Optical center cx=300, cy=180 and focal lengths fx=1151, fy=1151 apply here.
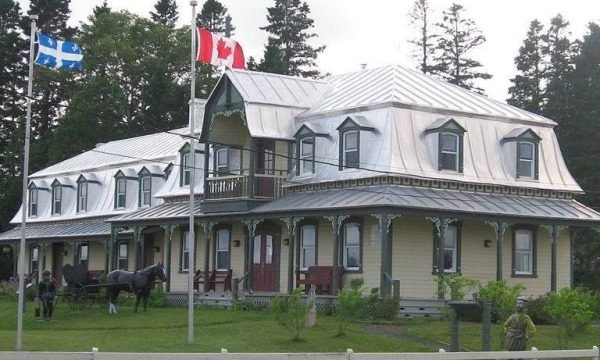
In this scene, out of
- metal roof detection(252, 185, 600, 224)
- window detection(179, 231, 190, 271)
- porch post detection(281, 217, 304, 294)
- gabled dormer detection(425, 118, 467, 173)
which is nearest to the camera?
metal roof detection(252, 185, 600, 224)

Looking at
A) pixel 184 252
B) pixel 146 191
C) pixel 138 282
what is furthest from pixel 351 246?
pixel 146 191

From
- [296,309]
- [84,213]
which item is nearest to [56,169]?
[84,213]

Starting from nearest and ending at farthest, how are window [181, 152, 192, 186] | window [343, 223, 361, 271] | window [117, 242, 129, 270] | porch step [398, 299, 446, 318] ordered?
1. porch step [398, 299, 446, 318]
2. window [343, 223, 361, 271]
3. window [181, 152, 192, 186]
4. window [117, 242, 129, 270]

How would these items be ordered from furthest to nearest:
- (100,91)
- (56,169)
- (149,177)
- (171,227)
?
(100,91)
(56,169)
(149,177)
(171,227)

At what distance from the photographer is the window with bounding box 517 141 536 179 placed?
1660 inches

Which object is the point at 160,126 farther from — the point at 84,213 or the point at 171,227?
the point at 171,227

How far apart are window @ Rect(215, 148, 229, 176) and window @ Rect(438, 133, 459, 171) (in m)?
9.20

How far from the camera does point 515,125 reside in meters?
43.2

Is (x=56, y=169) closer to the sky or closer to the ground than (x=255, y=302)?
closer to the sky

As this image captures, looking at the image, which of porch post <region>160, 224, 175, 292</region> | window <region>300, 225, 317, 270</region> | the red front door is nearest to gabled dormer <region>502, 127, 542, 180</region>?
window <region>300, 225, 317, 270</region>

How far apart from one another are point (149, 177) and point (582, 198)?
70.0ft

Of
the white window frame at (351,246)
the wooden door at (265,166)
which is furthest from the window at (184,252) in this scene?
the white window frame at (351,246)

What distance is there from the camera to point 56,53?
108ft

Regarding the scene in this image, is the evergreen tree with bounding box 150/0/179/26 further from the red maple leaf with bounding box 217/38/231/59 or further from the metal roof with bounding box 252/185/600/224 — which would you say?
the red maple leaf with bounding box 217/38/231/59
